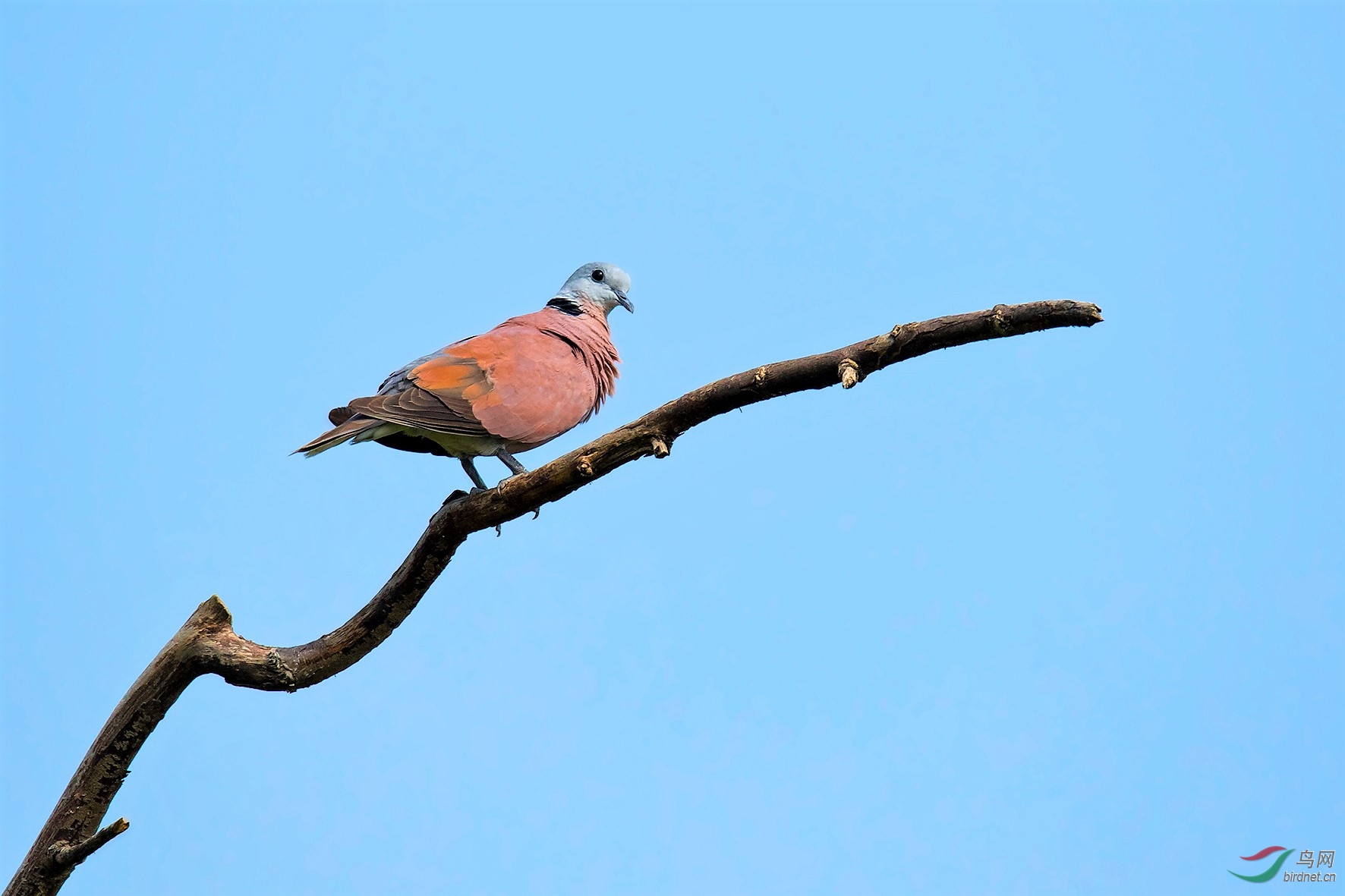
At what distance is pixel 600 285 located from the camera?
6137 millimetres

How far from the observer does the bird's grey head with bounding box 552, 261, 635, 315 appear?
609cm

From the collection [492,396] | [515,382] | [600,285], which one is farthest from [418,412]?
[600,285]

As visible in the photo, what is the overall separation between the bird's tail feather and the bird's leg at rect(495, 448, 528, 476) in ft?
1.79

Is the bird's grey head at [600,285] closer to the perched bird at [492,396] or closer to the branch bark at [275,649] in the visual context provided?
the perched bird at [492,396]

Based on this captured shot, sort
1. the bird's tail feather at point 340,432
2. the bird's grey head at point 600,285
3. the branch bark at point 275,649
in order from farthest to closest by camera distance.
A: the bird's grey head at point 600,285, the bird's tail feather at point 340,432, the branch bark at point 275,649

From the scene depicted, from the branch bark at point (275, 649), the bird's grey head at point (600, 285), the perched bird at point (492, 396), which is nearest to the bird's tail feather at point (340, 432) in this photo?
the perched bird at point (492, 396)

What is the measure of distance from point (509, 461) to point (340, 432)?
0.75m

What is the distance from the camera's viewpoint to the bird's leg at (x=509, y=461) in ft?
16.4

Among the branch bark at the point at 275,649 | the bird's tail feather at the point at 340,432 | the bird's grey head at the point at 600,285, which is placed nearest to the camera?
the branch bark at the point at 275,649

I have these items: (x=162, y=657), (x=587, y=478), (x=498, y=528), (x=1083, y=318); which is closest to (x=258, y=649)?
(x=162, y=657)

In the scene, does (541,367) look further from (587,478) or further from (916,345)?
(916,345)

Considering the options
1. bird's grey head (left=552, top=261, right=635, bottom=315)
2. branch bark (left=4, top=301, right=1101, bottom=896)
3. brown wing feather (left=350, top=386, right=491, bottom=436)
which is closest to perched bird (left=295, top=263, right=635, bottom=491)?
brown wing feather (left=350, top=386, right=491, bottom=436)

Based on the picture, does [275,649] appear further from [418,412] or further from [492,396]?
[492,396]

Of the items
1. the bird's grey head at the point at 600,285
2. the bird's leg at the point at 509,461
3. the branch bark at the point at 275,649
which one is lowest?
the branch bark at the point at 275,649
